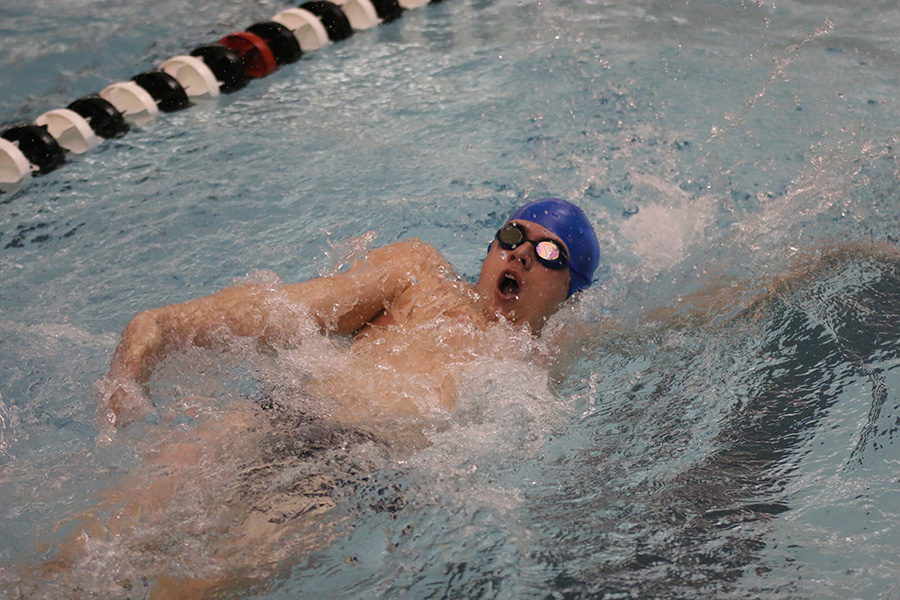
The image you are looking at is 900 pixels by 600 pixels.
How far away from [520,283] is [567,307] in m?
0.32

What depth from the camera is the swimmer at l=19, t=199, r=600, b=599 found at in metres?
2.08

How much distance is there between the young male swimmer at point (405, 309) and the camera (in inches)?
97.2

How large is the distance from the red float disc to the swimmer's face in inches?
109

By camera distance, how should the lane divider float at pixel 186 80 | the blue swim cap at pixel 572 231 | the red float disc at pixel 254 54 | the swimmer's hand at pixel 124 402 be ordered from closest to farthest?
the swimmer's hand at pixel 124 402 → the blue swim cap at pixel 572 231 → the lane divider float at pixel 186 80 → the red float disc at pixel 254 54

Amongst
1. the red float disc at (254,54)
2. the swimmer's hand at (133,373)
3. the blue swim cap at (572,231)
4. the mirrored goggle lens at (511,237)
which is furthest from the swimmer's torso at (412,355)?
the red float disc at (254,54)

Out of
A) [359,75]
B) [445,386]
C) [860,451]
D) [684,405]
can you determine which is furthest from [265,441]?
[359,75]

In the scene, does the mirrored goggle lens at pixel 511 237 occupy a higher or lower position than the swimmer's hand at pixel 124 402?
lower

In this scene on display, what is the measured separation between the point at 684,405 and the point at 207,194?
7.91 ft

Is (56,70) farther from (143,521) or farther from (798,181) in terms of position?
(798,181)

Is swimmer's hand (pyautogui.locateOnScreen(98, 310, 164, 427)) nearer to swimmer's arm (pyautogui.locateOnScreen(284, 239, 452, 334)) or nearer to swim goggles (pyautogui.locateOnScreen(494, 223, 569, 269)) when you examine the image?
swimmer's arm (pyautogui.locateOnScreen(284, 239, 452, 334))

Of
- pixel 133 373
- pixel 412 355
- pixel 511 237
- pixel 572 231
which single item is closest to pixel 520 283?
pixel 511 237

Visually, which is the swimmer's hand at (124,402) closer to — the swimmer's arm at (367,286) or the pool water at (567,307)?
the pool water at (567,307)

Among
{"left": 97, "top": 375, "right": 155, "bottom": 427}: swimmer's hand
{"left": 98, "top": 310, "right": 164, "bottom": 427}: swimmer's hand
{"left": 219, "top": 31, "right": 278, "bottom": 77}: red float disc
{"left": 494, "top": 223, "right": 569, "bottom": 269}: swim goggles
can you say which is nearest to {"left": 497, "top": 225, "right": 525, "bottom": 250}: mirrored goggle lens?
{"left": 494, "top": 223, "right": 569, "bottom": 269}: swim goggles

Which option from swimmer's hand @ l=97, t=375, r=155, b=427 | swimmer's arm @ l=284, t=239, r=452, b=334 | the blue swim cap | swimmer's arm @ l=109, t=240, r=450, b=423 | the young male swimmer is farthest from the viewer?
the blue swim cap
